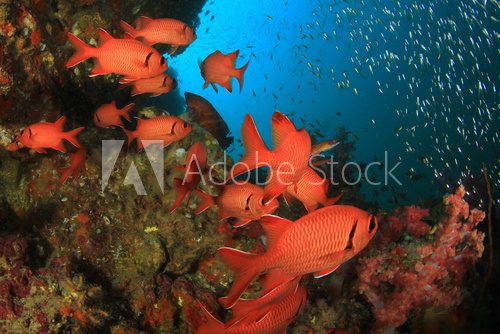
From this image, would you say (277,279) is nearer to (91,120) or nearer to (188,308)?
(188,308)

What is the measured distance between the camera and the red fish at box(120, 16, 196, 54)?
4.44m

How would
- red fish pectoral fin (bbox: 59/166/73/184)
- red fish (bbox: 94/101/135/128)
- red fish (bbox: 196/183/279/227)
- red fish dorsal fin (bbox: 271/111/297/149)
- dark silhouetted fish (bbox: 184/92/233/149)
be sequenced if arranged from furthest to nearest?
1. dark silhouetted fish (bbox: 184/92/233/149)
2. red fish (bbox: 94/101/135/128)
3. red fish pectoral fin (bbox: 59/166/73/184)
4. red fish (bbox: 196/183/279/227)
5. red fish dorsal fin (bbox: 271/111/297/149)

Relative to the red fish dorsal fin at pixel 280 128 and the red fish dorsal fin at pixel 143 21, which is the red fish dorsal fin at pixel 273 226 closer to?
the red fish dorsal fin at pixel 280 128

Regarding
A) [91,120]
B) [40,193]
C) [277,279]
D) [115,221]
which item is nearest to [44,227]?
[40,193]

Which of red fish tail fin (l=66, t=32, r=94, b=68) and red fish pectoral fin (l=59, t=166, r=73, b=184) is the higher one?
red fish tail fin (l=66, t=32, r=94, b=68)

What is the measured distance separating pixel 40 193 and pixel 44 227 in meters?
0.50

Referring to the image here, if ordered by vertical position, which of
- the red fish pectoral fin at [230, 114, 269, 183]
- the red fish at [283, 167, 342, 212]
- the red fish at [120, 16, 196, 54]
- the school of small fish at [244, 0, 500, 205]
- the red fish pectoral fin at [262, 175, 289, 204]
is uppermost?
the red fish pectoral fin at [230, 114, 269, 183]

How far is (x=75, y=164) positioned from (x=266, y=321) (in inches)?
124

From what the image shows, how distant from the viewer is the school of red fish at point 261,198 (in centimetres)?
213

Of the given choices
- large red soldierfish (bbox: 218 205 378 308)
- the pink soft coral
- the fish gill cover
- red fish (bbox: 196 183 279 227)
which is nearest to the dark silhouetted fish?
the fish gill cover

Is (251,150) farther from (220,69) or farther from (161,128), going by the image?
(220,69)

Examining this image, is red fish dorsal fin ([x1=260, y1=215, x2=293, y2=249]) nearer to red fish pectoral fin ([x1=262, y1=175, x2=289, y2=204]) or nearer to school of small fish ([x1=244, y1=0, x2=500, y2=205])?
red fish pectoral fin ([x1=262, y1=175, x2=289, y2=204])

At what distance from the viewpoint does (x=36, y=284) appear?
3400 mm

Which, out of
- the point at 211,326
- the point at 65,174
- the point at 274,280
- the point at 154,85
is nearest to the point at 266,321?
the point at 211,326
